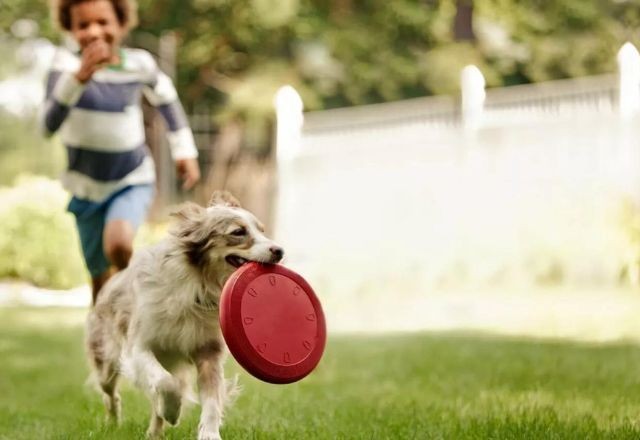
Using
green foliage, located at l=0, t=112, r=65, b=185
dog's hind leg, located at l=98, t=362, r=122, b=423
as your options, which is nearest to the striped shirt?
dog's hind leg, located at l=98, t=362, r=122, b=423

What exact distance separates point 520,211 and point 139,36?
9.73 meters

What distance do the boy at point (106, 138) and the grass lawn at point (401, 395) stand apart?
2.97 ft

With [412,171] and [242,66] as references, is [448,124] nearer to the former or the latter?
[412,171]

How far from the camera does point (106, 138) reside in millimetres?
5473

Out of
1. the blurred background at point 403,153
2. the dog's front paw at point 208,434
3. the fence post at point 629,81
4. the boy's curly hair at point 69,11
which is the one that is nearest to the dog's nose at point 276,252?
the dog's front paw at point 208,434

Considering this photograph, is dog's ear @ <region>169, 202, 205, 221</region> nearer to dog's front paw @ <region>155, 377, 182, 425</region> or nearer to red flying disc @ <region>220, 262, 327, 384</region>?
red flying disc @ <region>220, 262, 327, 384</region>

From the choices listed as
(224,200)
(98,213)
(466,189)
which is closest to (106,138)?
(98,213)

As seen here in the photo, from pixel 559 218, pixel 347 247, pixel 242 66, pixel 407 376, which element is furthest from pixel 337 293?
pixel 242 66

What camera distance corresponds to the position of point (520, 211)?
43.8 feet

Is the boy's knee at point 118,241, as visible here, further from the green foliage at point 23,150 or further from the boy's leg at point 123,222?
the green foliage at point 23,150

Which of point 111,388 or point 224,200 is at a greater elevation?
point 224,200

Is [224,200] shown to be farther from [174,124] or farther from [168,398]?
[174,124]

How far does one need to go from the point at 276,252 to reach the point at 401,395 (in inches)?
79.2

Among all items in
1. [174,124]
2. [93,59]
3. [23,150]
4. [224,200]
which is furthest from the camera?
[23,150]
